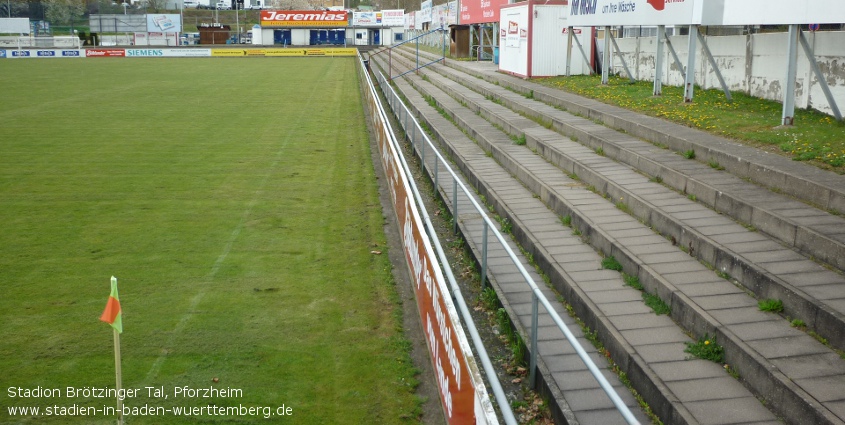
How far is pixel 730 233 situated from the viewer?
7992 millimetres

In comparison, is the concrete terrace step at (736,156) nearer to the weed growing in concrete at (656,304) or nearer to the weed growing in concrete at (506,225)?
the weed growing in concrete at (656,304)

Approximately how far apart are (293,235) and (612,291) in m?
5.69

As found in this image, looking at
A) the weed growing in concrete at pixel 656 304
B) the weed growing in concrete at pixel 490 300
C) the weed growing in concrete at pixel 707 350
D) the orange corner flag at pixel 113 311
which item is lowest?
the weed growing in concrete at pixel 490 300

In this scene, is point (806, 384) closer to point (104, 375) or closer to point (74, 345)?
point (104, 375)

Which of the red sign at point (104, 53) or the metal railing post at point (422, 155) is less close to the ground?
the red sign at point (104, 53)

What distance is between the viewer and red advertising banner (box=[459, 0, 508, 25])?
3503 centimetres

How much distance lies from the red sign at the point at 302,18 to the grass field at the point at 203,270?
232 feet

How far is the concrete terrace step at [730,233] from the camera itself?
614 cm

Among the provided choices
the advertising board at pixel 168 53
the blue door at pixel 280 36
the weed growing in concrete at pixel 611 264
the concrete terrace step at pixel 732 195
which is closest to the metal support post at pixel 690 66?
the concrete terrace step at pixel 732 195

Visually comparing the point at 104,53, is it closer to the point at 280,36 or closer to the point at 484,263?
the point at 280,36

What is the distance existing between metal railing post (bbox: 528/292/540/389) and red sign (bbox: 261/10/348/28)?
289 feet

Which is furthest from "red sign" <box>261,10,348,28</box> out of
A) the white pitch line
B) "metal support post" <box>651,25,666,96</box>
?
"metal support post" <box>651,25,666,96</box>

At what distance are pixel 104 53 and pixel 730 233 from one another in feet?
234

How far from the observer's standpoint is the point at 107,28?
8975 cm
